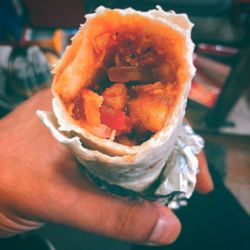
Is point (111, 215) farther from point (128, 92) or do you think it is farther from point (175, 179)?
point (128, 92)

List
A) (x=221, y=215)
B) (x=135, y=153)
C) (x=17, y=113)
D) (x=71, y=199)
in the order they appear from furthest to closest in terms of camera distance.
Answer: (x=221, y=215)
(x=17, y=113)
(x=71, y=199)
(x=135, y=153)

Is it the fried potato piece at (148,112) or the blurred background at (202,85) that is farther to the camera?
the blurred background at (202,85)

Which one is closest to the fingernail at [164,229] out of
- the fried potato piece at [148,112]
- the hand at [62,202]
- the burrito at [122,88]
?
the hand at [62,202]

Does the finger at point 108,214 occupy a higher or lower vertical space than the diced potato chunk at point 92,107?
lower

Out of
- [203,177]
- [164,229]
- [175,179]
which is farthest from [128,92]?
[203,177]

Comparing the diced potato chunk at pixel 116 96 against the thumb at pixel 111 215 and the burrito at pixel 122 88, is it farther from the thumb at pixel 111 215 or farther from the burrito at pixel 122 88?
the thumb at pixel 111 215

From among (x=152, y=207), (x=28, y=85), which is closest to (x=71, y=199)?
(x=152, y=207)

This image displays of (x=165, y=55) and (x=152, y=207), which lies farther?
(x=152, y=207)

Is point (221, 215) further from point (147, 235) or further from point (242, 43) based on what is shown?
point (242, 43)

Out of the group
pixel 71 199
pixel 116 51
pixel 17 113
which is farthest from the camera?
pixel 17 113
